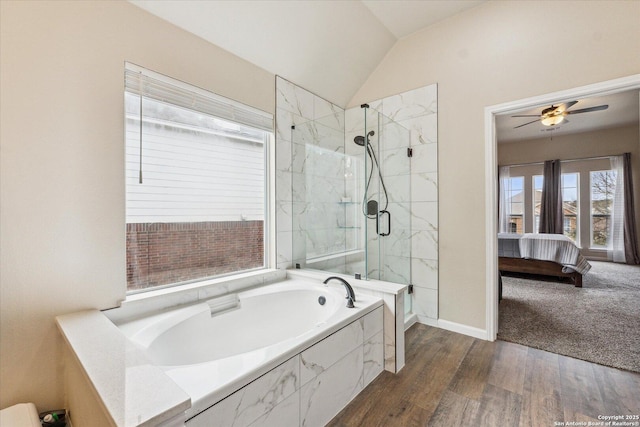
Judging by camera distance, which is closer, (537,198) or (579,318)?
(579,318)

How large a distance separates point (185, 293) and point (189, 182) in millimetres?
821

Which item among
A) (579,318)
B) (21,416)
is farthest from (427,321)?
(21,416)

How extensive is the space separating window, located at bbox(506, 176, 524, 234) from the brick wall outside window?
689cm

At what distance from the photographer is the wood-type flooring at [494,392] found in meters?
1.58

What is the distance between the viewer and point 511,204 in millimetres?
7000

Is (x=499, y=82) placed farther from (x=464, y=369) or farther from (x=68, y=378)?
(x=68, y=378)

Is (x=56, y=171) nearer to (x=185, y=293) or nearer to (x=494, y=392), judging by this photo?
(x=185, y=293)

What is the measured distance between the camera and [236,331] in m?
2.03

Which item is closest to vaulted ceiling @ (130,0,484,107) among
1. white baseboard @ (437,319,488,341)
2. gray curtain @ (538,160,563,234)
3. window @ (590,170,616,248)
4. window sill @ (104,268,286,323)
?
window sill @ (104,268,286,323)

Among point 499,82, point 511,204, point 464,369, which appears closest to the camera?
point 464,369

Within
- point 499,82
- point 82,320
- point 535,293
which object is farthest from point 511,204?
point 82,320

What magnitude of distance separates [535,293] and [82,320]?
4860mm

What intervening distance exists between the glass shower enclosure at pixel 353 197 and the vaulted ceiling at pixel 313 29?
55 cm

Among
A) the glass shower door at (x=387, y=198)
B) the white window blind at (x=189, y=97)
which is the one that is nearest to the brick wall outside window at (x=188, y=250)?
the white window blind at (x=189, y=97)
